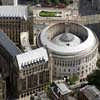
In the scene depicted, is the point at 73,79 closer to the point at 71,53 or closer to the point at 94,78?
the point at 94,78

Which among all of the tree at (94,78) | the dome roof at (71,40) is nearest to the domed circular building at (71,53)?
the dome roof at (71,40)

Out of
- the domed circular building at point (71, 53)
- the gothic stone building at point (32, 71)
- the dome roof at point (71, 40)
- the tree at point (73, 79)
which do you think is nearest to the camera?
the gothic stone building at point (32, 71)

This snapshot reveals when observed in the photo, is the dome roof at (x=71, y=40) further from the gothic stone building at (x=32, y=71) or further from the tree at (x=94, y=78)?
the tree at (x=94, y=78)

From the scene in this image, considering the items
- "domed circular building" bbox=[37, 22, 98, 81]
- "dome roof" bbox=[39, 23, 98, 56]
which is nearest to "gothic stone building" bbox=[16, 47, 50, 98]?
"domed circular building" bbox=[37, 22, 98, 81]

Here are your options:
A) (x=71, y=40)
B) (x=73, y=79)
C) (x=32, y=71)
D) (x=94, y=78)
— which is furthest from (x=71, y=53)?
(x=32, y=71)

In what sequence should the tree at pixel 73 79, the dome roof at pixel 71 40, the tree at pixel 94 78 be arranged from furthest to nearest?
the tree at pixel 73 79
the dome roof at pixel 71 40
the tree at pixel 94 78

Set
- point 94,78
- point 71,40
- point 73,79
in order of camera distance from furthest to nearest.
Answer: point 71,40 → point 73,79 → point 94,78

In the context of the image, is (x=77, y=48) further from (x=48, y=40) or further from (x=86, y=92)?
(x=86, y=92)
